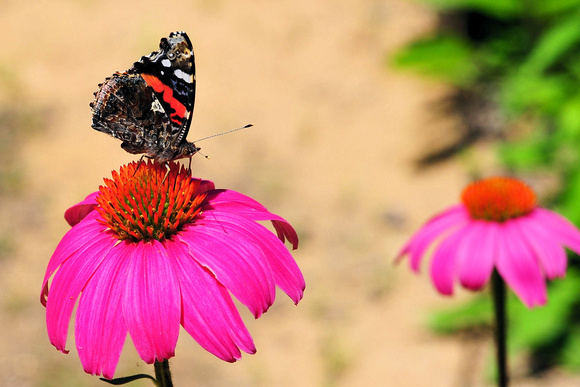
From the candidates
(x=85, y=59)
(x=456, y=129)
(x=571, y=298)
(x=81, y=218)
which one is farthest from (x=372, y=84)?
(x=81, y=218)

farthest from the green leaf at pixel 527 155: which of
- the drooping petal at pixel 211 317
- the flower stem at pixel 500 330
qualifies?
the drooping petal at pixel 211 317

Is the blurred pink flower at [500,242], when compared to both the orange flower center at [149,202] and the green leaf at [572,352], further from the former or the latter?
the green leaf at [572,352]

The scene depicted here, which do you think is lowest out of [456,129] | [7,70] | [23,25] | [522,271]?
[522,271]

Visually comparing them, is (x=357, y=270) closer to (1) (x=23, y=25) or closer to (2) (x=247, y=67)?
(2) (x=247, y=67)

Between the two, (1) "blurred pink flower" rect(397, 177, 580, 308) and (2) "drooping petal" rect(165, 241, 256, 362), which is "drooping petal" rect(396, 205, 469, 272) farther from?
(2) "drooping petal" rect(165, 241, 256, 362)


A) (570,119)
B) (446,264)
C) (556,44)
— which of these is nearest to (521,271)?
(446,264)
